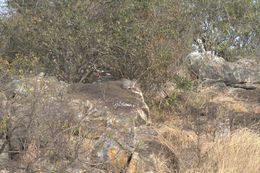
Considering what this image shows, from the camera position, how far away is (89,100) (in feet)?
23.1

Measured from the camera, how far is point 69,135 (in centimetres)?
536

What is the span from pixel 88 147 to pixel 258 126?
153 inches

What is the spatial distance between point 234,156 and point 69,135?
2800mm

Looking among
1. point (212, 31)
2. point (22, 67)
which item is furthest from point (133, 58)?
point (212, 31)

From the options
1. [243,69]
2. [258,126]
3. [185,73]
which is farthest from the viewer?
[243,69]

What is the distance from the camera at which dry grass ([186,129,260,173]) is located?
6.88m

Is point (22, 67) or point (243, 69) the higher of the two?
point (22, 67)

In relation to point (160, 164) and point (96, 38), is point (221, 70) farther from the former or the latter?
point (160, 164)

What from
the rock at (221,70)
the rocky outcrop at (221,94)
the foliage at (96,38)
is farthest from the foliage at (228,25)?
the foliage at (96,38)

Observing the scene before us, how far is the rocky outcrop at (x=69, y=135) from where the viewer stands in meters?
5.21

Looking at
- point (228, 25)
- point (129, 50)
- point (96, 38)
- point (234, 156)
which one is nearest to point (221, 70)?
point (129, 50)

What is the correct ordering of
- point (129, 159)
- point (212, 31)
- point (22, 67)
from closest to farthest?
point (129, 159), point (22, 67), point (212, 31)

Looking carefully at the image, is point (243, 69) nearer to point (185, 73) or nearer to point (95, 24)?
point (185, 73)

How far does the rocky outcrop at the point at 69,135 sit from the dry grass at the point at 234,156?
539mm
